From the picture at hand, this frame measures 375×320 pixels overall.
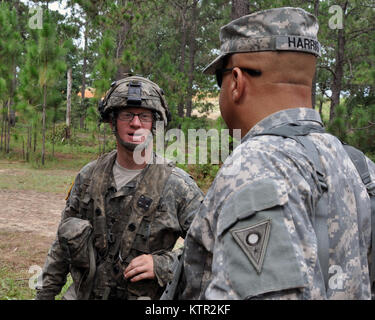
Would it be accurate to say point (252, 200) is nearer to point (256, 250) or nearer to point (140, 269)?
point (256, 250)

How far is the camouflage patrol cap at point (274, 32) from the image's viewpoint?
1.29 m

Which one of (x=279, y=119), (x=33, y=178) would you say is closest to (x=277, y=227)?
(x=279, y=119)

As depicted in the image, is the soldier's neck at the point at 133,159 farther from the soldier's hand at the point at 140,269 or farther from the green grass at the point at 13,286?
the green grass at the point at 13,286

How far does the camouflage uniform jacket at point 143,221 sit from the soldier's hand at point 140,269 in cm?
3

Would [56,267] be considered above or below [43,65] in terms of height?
below

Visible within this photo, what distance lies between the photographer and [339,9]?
40.7 ft

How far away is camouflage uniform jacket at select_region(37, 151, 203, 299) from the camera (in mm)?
2279

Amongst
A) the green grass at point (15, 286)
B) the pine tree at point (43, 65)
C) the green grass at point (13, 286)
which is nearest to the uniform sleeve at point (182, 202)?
the green grass at point (15, 286)

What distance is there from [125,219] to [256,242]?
150 cm

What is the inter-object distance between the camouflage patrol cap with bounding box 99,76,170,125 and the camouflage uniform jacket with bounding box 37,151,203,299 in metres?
0.42

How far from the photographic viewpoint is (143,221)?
7.68 ft
